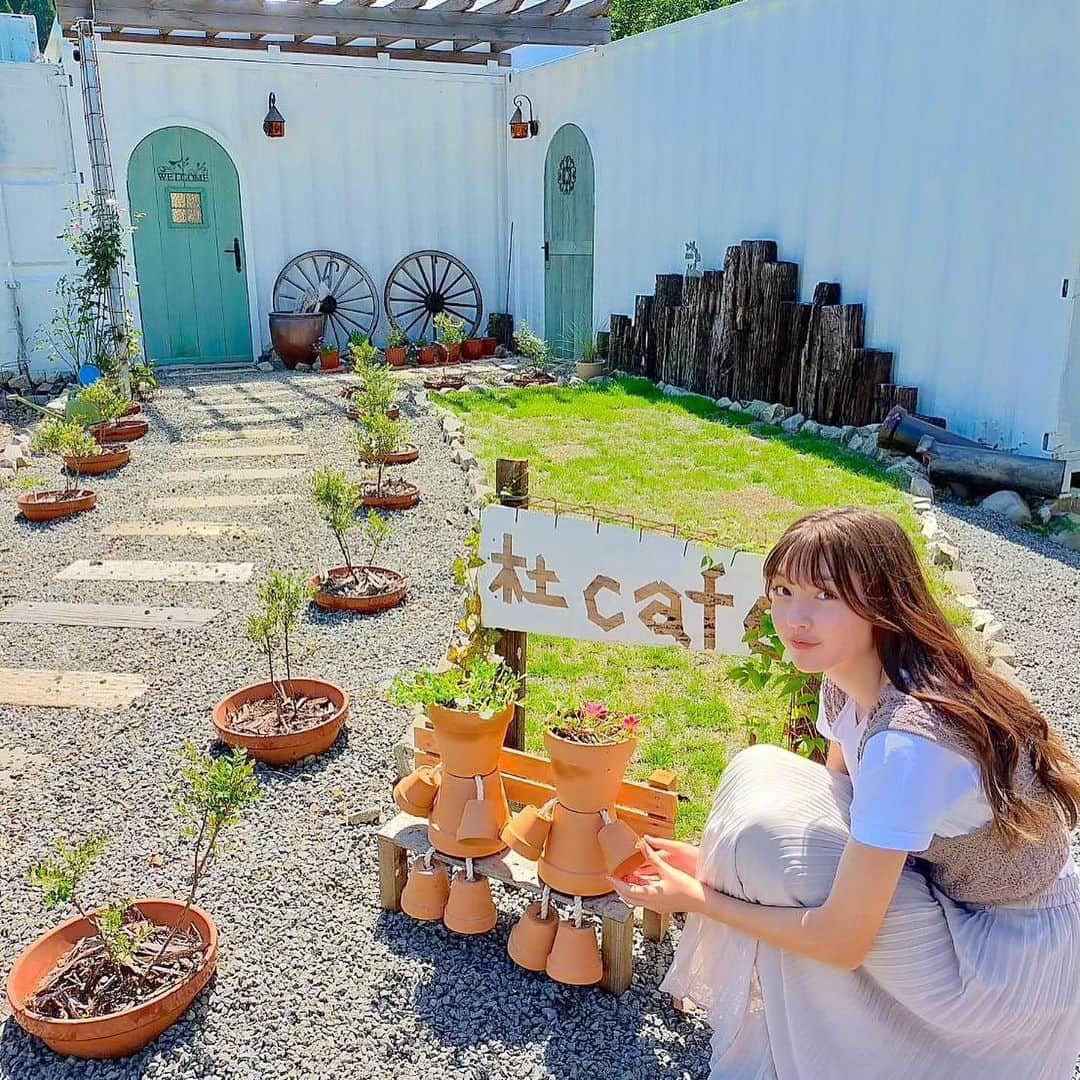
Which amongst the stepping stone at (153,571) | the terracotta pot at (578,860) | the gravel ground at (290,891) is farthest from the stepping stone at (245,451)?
the terracotta pot at (578,860)

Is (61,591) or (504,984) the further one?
(61,591)

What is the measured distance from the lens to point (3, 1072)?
6.44 ft

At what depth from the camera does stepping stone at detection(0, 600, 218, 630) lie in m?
4.20

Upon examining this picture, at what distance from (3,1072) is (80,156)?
31.0 feet

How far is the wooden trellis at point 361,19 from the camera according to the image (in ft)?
28.5

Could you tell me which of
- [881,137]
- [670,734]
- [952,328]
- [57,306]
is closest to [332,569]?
[670,734]

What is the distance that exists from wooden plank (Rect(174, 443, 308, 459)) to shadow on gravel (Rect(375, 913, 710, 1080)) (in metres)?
5.16

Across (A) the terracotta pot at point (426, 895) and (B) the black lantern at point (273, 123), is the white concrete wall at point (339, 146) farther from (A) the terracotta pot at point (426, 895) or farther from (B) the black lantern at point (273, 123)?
(A) the terracotta pot at point (426, 895)

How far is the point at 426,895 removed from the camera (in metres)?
2.32

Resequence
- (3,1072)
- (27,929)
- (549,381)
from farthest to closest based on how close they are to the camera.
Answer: (549,381) < (27,929) < (3,1072)

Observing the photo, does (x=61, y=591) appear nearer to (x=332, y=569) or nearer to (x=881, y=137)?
(x=332, y=569)

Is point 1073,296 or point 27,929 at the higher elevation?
point 1073,296

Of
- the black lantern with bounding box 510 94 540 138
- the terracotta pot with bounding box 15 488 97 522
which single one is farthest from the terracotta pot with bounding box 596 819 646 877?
the black lantern with bounding box 510 94 540 138

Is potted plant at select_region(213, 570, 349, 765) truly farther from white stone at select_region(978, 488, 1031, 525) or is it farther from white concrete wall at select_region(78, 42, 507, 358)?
white concrete wall at select_region(78, 42, 507, 358)
